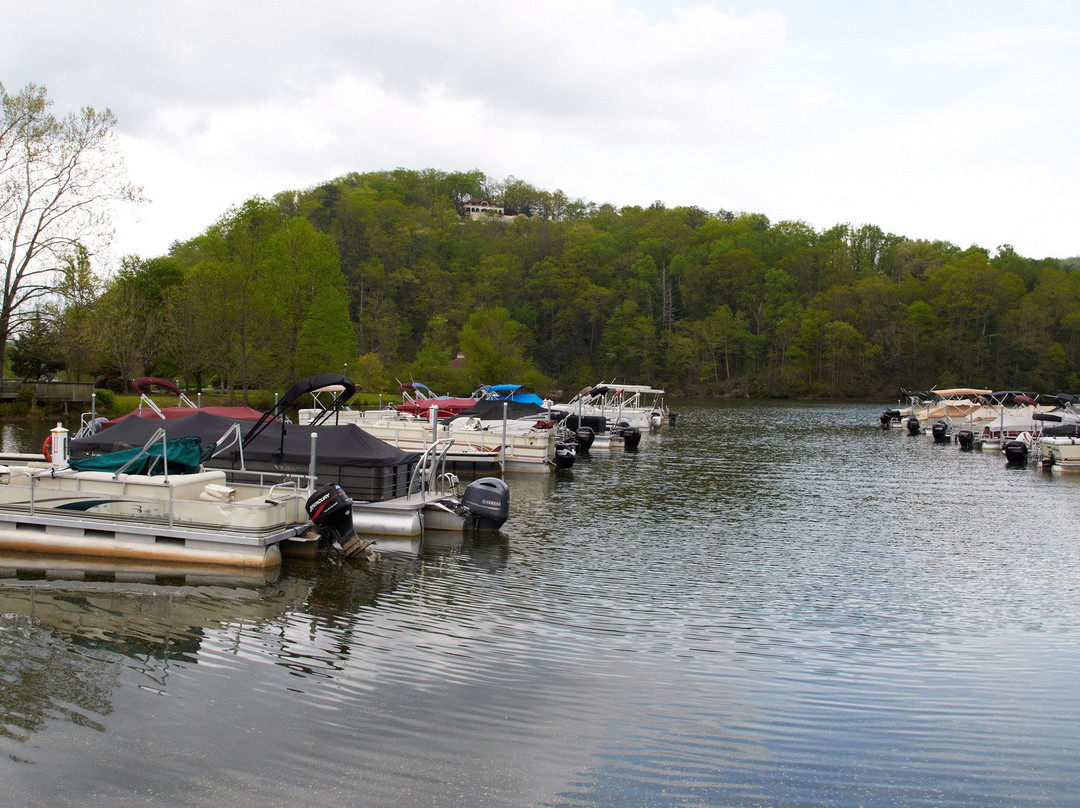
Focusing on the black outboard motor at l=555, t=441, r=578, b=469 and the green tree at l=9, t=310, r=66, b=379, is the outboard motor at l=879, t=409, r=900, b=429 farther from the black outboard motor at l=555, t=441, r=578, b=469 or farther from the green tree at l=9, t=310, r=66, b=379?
the green tree at l=9, t=310, r=66, b=379

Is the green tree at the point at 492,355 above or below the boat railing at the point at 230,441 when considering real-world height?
above

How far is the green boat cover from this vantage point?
1789 centimetres

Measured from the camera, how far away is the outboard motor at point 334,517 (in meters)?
17.4

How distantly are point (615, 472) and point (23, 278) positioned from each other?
32.4 meters

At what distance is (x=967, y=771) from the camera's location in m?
8.87

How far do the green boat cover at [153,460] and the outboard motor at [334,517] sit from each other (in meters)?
2.92

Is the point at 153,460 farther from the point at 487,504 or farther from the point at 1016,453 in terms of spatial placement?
the point at 1016,453

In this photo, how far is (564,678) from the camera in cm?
1142

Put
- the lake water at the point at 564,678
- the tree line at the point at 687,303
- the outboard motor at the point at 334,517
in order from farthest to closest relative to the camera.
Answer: the tree line at the point at 687,303 → the outboard motor at the point at 334,517 → the lake water at the point at 564,678

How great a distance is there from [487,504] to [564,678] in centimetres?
1007

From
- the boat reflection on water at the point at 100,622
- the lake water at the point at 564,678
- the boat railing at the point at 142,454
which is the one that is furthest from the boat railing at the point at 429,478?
the boat railing at the point at 142,454

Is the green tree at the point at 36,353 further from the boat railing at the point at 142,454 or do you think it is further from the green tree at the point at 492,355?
the green tree at the point at 492,355

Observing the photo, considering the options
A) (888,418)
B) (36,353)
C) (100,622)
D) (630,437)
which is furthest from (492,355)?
(100,622)

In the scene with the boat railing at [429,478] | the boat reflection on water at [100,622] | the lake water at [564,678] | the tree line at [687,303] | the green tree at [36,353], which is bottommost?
the lake water at [564,678]
